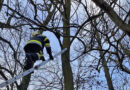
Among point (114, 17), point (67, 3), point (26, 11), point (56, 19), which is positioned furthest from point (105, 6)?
point (67, 3)

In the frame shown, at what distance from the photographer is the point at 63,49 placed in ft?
19.6

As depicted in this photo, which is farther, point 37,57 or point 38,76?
point 38,76

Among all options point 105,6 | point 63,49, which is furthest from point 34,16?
point 105,6

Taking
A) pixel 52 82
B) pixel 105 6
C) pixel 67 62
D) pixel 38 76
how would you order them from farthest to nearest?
1. pixel 38 76
2. pixel 52 82
3. pixel 67 62
4. pixel 105 6

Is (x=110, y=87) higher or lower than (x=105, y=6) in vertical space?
lower

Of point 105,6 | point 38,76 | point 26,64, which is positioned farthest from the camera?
point 38,76

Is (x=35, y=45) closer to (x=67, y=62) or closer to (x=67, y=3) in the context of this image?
(x=67, y=62)

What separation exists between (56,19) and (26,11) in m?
1.07

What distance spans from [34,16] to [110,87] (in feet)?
24.3

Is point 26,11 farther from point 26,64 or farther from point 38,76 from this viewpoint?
→ point 38,76

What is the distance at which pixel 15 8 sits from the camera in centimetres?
498

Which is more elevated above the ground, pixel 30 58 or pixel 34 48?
pixel 34 48

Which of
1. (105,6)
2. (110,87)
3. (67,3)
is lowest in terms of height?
(110,87)

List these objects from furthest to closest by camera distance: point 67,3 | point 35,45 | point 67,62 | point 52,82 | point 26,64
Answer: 1. point 52,82
2. point 67,3
3. point 67,62
4. point 26,64
5. point 35,45
